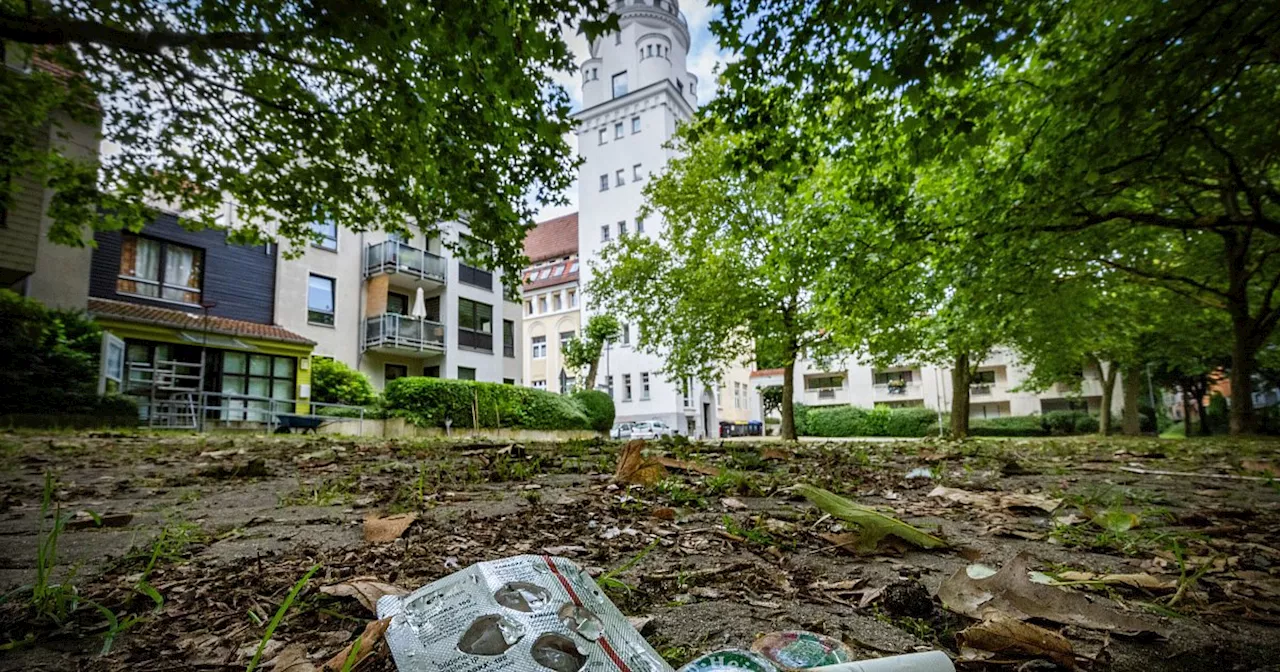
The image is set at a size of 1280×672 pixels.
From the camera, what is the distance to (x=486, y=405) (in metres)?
19.0

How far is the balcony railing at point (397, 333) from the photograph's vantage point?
2139cm

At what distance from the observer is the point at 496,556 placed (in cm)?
173

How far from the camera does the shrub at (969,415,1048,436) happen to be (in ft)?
116

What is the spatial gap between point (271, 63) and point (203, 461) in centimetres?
396

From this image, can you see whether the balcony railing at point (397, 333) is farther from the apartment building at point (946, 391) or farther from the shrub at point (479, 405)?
the apartment building at point (946, 391)

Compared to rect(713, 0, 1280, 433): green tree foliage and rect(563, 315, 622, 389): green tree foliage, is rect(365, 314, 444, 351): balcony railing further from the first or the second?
rect(713, 0, 1280, 433): green tree foliage

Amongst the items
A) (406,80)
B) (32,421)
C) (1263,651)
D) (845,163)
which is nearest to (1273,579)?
(1263,651)

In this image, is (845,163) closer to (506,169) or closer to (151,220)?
(506,169)

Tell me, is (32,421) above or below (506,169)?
below

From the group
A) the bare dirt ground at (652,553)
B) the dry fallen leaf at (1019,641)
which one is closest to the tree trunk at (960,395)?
the bare dirt ground at (652,553)

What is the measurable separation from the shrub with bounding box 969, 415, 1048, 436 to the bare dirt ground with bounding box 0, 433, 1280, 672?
37.2 m

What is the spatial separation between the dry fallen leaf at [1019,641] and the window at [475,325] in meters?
25.6

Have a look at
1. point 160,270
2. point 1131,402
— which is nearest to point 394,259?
point 160,270

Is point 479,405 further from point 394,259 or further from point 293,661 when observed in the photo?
point 293,661
